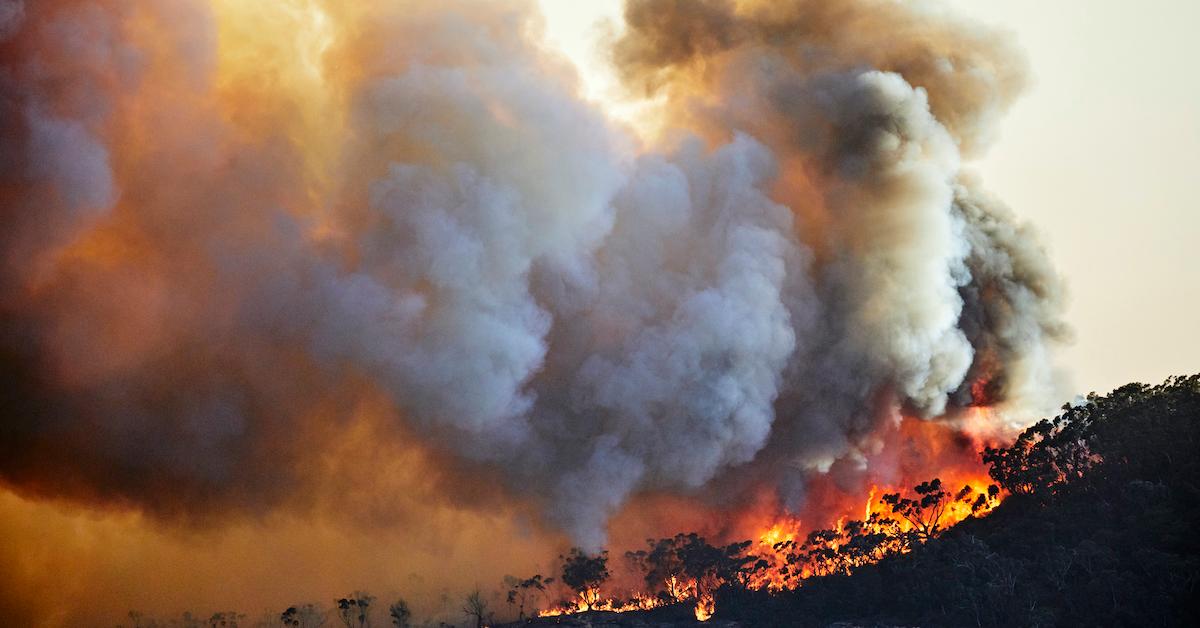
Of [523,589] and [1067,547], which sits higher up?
[523,589]

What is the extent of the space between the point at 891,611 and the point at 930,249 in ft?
106

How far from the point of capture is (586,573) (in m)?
102

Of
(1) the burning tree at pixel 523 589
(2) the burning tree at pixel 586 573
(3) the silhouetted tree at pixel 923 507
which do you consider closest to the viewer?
(3) the silhouetted tree at pixel 923 507

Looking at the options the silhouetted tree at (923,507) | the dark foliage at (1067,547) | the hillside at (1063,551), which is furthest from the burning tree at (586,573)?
the silhouetted tree at (923,507)

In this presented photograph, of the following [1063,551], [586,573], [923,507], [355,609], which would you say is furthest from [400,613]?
[1063,551]

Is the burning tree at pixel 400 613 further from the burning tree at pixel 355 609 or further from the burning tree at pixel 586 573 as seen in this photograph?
the burning tree at pixel 586 573

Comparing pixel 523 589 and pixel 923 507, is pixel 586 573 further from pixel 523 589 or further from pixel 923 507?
pixel 923 507

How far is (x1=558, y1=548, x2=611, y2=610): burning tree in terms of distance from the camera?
10081cm

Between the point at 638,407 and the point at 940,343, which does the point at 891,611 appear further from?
the point at 638,407

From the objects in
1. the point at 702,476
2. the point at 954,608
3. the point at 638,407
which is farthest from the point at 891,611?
the point at 638,407

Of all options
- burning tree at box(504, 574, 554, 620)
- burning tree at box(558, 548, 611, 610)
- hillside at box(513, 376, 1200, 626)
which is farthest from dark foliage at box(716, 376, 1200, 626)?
burning tree at box(504, 574, 554, 620)

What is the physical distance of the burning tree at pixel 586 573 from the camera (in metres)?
101

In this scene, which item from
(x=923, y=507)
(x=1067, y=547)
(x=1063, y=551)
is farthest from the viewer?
(x=923, y=507)

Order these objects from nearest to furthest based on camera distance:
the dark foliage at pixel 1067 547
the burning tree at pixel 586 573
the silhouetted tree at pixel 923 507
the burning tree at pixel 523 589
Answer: the dark foliage at pixel 1067 547 → the silhouetted tree at pixel 923 507 → the burning tree at pixel 586 573 → the burning tree at pixel 523 589
